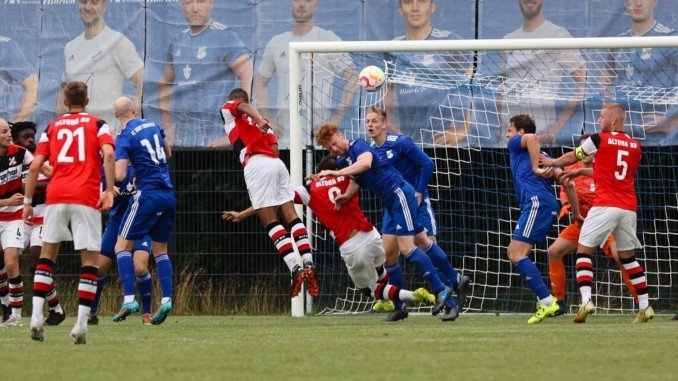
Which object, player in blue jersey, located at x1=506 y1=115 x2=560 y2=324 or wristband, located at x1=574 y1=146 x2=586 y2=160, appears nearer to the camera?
wristband, located at x1=574 y1=146 x2=586 y2=160

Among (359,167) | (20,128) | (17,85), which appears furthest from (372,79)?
(17,85)

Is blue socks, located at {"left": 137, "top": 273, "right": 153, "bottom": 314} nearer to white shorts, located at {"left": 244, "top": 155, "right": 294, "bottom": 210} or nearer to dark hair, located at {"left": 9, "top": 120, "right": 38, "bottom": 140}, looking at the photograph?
white shorts, located at {"left": 244, "top": 155, "right": 294, "bottom": 210}

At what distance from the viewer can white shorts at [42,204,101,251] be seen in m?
8.62

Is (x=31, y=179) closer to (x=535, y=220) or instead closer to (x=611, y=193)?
(x=535, y=220)

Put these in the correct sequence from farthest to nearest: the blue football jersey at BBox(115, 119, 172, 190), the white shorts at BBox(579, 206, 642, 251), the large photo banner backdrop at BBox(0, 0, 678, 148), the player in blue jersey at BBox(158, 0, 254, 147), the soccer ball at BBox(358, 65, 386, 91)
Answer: the player in blue jersey at BBox(158, 0, 254, 147) → the large photo banner backdrop at BBox(0, 0, 678, 148) → the soccer ball at BBox(358, 65, 386, 91) → the blue football jersey at BBox(115, 119, 172, 190) → the white shorts at BBox(579, 206, 642, 251)

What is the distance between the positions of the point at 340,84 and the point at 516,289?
4221 mm

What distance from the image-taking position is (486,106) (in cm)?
1653

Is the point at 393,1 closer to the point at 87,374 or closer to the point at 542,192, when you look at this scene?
the point at 542,192

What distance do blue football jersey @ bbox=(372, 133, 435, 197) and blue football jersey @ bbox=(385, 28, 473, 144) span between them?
3646 millimetres

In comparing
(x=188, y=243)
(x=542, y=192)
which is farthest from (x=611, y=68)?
(x=188, y=243)

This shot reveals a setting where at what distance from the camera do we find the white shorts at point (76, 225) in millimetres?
8625

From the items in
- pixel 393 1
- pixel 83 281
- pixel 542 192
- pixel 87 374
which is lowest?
pixel 87 374

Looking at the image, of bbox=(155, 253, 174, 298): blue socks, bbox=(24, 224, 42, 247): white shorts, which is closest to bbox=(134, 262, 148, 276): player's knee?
bbox=(155, 253, 174, 298): blue socks

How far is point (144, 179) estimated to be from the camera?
1166 centimetres
